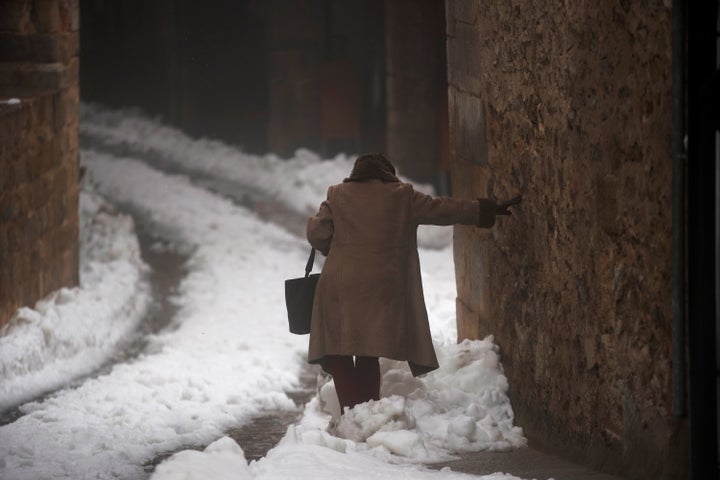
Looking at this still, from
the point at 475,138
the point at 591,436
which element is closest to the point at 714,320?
the point at 591,436

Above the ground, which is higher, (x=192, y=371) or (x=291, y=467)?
(x=291, y=467)

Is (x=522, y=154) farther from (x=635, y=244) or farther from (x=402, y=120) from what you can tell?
(x=402, y=120)

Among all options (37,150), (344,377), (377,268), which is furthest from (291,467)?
(37,150)

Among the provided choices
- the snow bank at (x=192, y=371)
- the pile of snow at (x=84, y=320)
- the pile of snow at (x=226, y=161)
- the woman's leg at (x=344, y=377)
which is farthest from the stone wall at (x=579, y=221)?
the pile of snow at (x=226, y=161)

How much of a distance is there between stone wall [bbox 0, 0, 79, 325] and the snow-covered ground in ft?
1.25

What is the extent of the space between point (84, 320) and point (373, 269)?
394cm

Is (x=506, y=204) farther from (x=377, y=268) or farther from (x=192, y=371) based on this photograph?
(x=192, y=371)

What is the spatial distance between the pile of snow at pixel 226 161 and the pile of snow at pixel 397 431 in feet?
21.2

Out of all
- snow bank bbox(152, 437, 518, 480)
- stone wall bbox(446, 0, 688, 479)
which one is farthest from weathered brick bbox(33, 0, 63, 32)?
snow bank bbox(152, 437, 518, 480)

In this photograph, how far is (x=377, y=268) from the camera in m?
6.80

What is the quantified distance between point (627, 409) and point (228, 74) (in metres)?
15.0

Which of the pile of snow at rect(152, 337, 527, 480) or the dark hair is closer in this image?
the pile of snow at rect(152, 337, 527, 480)

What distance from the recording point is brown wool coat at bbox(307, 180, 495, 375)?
6797 mm

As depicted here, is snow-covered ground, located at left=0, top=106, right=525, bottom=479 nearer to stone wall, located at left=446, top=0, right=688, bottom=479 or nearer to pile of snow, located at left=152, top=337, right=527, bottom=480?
pile of snow, located at left=152, top=337, right=527, bottom=480
